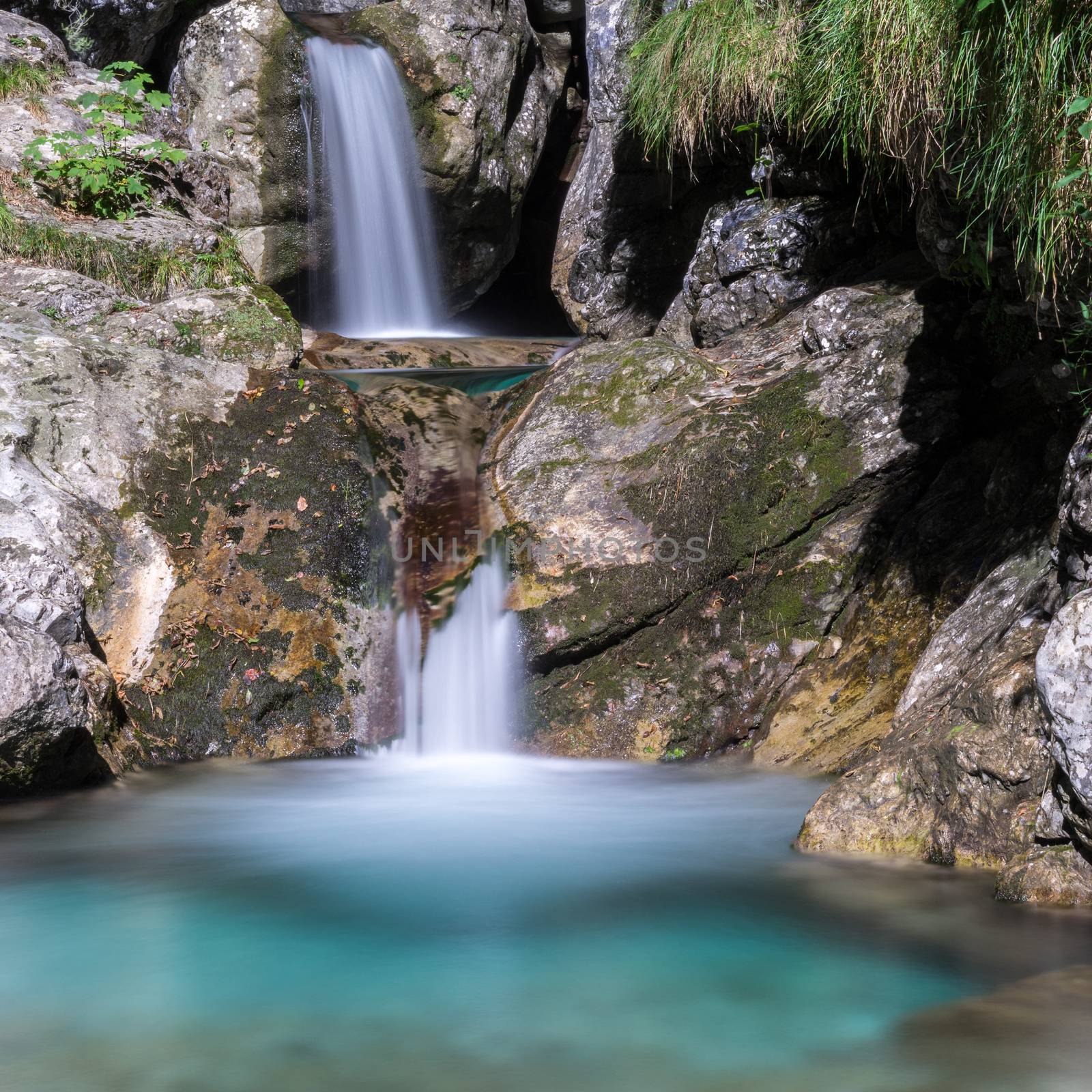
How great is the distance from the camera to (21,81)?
8984 millimetres

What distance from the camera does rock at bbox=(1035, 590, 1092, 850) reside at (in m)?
3.01

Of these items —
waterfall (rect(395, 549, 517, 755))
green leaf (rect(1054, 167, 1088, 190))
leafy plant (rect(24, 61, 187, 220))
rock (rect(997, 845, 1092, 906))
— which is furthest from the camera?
leafy plant (rect(24, 61, 187, 220))

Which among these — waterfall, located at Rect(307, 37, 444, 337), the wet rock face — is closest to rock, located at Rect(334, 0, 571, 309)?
waterfall, located at Rect(307, 37, 444, 337)

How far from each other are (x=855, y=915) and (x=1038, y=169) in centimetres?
250

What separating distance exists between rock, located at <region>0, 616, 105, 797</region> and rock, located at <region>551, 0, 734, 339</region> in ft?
20.3

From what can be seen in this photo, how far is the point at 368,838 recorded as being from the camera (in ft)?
14.1

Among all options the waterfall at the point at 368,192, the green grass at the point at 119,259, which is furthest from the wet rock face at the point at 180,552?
the waterfall at the point at 368,192

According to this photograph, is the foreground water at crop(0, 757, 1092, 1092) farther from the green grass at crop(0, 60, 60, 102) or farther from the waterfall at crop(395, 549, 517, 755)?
the green grass at crop(0, 60, 60, 102)

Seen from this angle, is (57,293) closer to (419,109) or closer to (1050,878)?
(419,109)

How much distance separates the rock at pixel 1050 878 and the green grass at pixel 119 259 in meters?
6.61

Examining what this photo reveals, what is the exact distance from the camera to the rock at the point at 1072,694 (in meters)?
3.01

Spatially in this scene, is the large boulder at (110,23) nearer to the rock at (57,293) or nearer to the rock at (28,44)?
A: the rock at (28,44)

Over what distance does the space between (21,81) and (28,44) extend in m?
0.59

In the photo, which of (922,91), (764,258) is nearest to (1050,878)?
(922,91)
